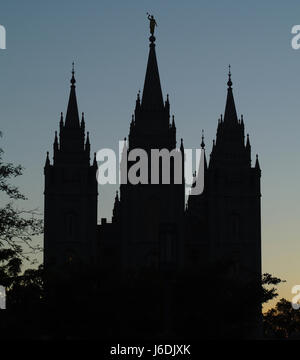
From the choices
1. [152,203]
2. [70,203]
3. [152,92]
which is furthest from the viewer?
[152,92]

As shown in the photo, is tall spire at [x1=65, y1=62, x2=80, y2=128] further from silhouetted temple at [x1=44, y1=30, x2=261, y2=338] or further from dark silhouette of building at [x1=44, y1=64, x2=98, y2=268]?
dark silhouette of building at [x1=44, y1=64, x2=98, y2=268]

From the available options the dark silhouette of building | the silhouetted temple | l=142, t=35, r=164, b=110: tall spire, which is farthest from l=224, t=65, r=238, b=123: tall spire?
the dark silhouette of building

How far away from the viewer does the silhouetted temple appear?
9338cm

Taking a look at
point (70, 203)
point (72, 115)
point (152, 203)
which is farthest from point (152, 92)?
point (70, 203)

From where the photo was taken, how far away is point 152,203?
94.9 metres

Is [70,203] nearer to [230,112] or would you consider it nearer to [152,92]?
[152,92]

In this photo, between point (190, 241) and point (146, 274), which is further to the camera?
point (190, 241)

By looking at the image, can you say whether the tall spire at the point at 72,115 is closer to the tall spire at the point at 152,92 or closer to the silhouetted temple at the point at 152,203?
the silhouetted temple at the point at 152,203

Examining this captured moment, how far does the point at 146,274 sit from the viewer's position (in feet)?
204

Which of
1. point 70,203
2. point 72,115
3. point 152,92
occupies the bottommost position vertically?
point 70,203

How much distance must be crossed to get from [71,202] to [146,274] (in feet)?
107
